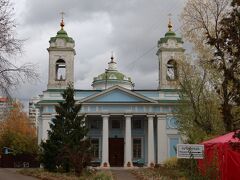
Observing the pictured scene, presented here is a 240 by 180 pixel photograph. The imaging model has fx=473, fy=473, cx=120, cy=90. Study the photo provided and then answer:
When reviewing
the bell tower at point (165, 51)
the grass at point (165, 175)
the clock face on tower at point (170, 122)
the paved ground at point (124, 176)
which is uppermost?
the bell tower at point (165, 51)

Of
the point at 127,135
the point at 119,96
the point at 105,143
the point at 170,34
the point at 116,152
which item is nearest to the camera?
the point at 105,143

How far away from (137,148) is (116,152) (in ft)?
8.45

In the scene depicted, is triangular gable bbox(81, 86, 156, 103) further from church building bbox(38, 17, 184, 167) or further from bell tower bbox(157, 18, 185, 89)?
bell tower bbox(157, 18, 185, 89)

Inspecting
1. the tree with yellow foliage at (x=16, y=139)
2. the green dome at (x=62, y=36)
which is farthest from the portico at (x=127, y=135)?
the green dome at (x=62, y=36)

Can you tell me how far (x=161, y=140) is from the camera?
5138 centimetres

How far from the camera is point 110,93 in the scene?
170 feet

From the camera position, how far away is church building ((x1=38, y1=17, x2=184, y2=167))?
5103 cm

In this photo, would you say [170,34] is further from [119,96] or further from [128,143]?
[128,143]

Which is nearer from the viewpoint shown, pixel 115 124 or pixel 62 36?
pixel 62 36

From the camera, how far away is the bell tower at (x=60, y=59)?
174 ft

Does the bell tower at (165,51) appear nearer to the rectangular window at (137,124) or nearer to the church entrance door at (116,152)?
the rectangular window at (137,124)

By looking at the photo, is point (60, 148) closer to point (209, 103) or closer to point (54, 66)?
point (209, 103)

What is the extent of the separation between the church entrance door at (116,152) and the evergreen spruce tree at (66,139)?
20.8 metres

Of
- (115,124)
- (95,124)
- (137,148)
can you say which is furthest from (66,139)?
(115,124)
